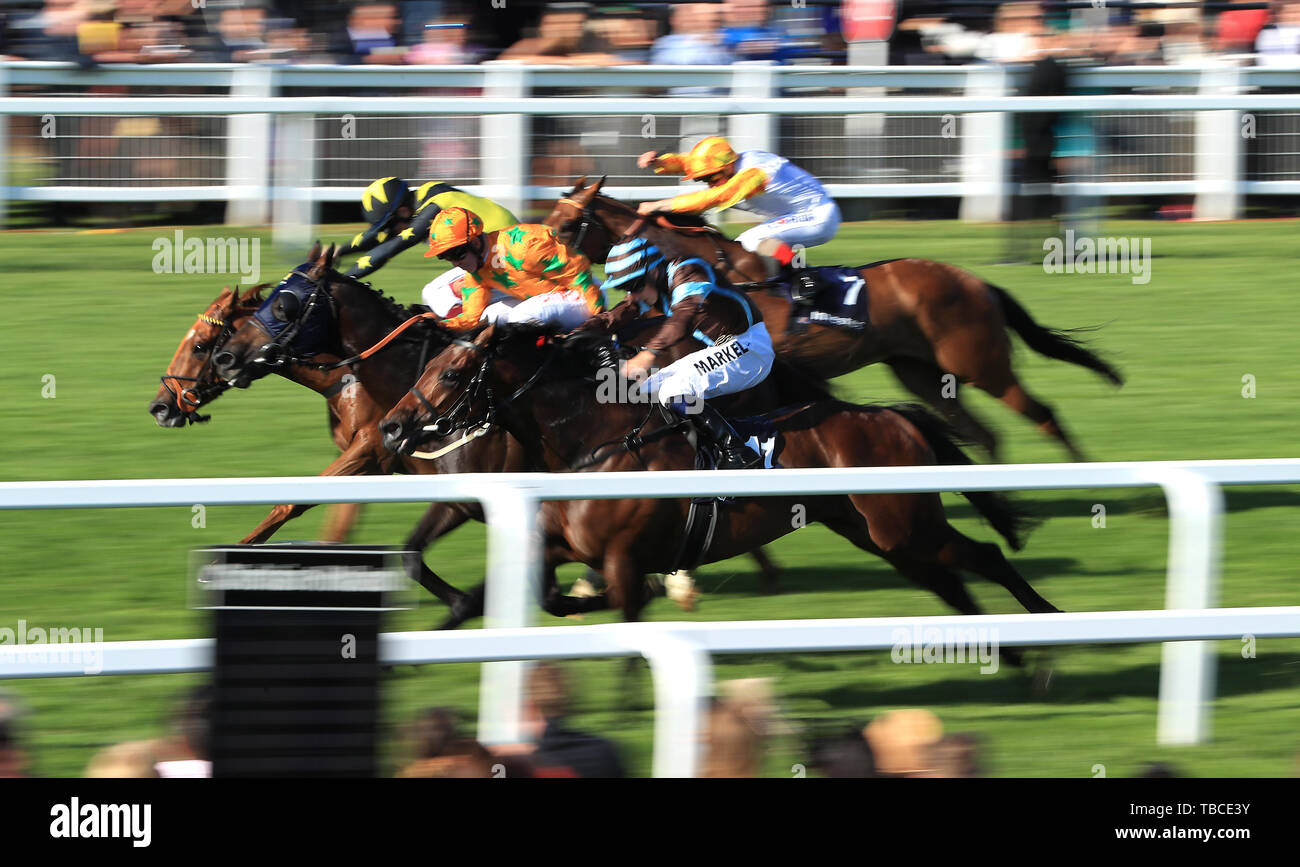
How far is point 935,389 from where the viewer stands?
7.77 metres

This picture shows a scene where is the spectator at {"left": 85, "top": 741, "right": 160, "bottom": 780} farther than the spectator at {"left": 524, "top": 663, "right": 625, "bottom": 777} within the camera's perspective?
No

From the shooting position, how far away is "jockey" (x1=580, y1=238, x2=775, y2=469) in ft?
18.1

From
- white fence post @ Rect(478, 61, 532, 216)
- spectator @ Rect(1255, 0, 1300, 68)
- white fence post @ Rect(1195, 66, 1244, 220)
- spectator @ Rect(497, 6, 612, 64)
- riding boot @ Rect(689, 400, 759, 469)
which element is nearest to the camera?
riding boot @ Rect(689, 400, 759, 469)

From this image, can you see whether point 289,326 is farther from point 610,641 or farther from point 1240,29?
point 1240,29

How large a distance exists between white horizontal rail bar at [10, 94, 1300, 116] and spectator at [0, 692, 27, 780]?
7.32 m

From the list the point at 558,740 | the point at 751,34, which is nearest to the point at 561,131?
the point at 751,34

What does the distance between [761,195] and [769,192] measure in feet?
0.14

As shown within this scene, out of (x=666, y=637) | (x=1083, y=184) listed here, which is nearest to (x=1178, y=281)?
(x=1083, y=184)

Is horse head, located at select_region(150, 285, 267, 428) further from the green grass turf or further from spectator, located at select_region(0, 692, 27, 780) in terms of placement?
spectator, located at select_region(0, 692, 27, 780)

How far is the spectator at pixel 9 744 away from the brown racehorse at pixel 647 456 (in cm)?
244

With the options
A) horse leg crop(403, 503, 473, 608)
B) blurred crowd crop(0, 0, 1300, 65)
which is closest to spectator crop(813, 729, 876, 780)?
horse leg crop(403, 503, 473, 608)
